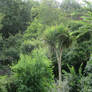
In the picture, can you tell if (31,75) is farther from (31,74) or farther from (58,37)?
(58,37)

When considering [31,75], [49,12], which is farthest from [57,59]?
[49,12]

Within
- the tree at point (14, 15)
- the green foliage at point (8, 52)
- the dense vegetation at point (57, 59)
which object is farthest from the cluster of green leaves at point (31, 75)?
the tree at point (14, 15)

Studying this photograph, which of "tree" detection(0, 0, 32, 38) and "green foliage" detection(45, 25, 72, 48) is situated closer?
"green foliage" detection(45, 25, 72, 48)

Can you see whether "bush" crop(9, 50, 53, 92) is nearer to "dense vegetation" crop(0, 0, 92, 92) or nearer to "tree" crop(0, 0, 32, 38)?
"dense vegetation" crop(0, 0, 92, 92)

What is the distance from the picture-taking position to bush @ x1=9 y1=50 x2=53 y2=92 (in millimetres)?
5961

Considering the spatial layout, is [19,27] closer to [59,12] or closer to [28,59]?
[59,12]

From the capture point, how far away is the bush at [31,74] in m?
5.96

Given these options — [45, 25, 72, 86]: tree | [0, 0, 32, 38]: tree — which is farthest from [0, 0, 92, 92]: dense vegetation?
[0, 0, 32, 38]: tree

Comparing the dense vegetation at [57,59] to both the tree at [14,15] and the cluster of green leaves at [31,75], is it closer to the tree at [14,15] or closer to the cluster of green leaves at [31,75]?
the cluster of green leaves at [31,75]

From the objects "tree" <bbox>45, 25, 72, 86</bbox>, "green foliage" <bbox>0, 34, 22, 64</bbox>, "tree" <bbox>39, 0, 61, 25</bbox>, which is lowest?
"green foliage" <bbox>0, 34, 22, 64</bbox>

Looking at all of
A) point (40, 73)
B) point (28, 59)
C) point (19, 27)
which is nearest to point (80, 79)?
point (40, 73)

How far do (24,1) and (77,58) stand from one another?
10963 millimetres

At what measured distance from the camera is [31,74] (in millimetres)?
5938

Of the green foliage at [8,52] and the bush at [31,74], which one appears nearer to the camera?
the bush at [31,74]
